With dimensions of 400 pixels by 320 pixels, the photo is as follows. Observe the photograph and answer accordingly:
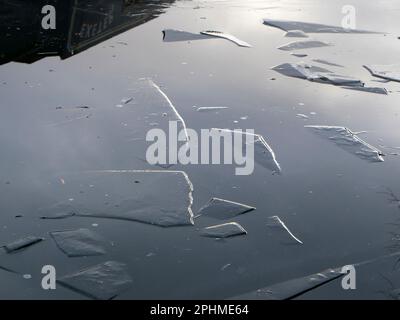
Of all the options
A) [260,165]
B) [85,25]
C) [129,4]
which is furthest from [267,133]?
[129,4]

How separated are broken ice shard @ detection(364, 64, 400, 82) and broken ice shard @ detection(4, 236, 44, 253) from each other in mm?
4451

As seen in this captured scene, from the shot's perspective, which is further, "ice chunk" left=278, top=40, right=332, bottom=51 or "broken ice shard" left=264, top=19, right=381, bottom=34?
"broken ice shard" left=264, top=19, right=381, bottom=34

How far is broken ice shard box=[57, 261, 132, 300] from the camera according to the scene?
3.32 metres

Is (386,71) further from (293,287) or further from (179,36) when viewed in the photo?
(293,287)

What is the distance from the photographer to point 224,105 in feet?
19.6

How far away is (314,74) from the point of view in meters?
7.02

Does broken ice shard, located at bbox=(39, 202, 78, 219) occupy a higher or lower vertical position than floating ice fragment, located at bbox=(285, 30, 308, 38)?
lower

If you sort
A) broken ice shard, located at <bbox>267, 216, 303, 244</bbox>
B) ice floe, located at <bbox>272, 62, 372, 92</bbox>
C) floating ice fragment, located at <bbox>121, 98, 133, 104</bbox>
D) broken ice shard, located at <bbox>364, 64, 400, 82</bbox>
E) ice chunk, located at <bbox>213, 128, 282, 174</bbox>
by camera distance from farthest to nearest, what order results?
1. broken ice shard, located at <bbox>364, 64, 400, 82</bbox>
2. ice floe, located at <bbox>272, 62, 372, 92</bbox>
3. floating ice fragment, located at <bbox>121, 98, 133, 104</bbox>
4. ice chunk, located at <bbox>213, 128, 282, 174</bbox>
5. broken ice shard, located at <bbox>267, 216, 303, 244</bbox>

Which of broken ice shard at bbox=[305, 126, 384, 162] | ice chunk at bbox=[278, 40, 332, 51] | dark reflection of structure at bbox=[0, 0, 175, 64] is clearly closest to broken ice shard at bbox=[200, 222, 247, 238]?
broken ice shard at bbox=[305, 126, 384, 162]

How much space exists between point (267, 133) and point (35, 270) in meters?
2.47

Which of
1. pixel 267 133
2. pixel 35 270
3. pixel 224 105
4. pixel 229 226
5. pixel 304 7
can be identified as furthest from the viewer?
pixel 304 7

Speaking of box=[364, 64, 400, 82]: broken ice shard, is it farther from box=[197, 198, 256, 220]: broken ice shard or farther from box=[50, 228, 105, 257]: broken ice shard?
box=[50, 228, 105, 257]: broken ice shard

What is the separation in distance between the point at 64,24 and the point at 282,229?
18.3ft
